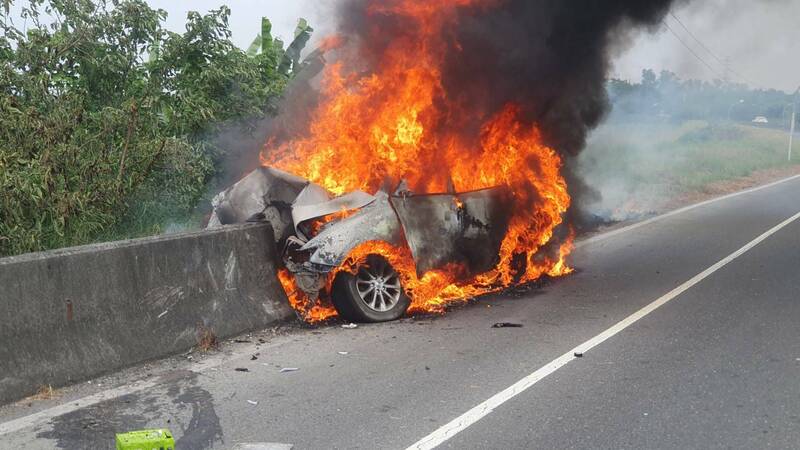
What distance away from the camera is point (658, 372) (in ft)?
19.9

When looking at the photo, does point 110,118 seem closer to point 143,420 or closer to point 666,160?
point 143,420

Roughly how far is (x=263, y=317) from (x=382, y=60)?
382cm

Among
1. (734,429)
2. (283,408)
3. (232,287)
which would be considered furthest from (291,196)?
(734,429)

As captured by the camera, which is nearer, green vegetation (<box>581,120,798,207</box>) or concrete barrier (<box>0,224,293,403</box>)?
concrete barrier (<box>0,224,293,403</box>)

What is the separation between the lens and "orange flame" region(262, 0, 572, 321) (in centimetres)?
883

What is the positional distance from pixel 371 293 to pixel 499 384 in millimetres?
2338

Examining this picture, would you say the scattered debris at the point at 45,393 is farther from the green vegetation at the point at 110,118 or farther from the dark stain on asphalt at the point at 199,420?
the green vegetation at the point at 110,118

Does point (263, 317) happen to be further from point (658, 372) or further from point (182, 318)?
point (658, 372)

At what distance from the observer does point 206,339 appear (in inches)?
269

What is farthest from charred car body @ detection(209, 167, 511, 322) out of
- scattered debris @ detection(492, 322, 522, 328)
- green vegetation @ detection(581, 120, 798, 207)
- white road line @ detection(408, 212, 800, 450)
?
green vegetation @ detection(581, 120, 798, 207)

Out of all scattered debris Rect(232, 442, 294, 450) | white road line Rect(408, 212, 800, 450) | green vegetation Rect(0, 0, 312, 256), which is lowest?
white road line Rect(408, 212, 800, 450)

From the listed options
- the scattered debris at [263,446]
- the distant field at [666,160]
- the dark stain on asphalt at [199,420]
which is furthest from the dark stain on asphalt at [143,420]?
the distant field at [666,160]

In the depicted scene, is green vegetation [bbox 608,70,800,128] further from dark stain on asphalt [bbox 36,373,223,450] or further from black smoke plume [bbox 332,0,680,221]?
dark stain on asphalt [bbox 36,373,223,450]

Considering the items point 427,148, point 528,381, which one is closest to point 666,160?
point 427,148
